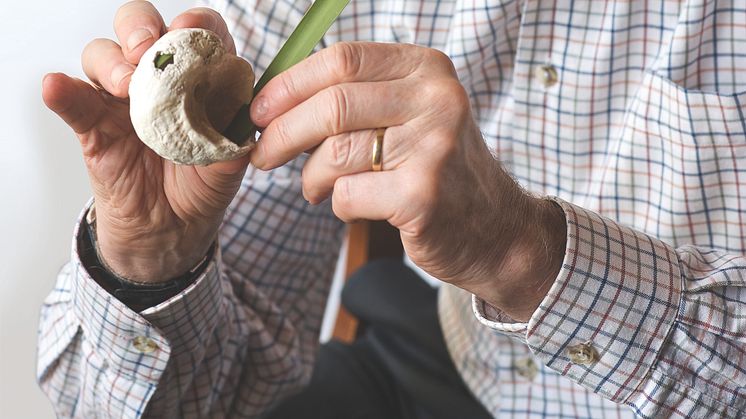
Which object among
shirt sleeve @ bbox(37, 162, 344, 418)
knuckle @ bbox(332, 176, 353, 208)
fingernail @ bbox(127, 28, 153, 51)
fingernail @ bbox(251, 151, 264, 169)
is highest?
fingernail @ bbox(127, 28, 153, 51)

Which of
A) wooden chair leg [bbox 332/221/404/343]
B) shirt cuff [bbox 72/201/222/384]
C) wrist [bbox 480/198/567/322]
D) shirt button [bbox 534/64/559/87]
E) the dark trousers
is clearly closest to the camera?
wrist [bbox 480/198/567/322]

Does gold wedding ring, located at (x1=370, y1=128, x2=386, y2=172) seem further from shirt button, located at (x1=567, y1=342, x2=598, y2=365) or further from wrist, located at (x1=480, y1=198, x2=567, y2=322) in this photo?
shirt button, located at (x1=567, y1=342, x2=598, y2=365)

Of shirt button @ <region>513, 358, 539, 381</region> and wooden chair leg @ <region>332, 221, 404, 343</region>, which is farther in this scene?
wooden chair leg @ <region>332, 221, 404, 343</region>

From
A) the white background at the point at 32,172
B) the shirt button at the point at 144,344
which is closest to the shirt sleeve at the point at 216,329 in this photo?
the shirt button at the point at 144,344

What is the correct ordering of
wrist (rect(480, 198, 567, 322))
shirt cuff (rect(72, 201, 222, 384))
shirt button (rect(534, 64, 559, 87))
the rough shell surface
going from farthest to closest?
shirt button (rect(534, 64, 559, 87)), shirt cuff (rect(72, 201, 222, 384)), wrist (rect(480, 198, 567, 322)), the rough shell surface

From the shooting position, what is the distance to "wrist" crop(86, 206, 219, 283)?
2.40ft

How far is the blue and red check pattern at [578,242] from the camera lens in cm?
72

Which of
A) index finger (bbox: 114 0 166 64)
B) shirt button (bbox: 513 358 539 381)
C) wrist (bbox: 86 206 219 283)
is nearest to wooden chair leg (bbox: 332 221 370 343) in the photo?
shirt button (bbox: 513 358 539 381)

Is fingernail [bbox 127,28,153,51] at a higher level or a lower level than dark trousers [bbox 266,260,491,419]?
higher

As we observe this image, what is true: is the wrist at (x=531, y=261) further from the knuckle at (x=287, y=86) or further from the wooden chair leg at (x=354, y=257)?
the wooden chair leg at (x=354, y=257)

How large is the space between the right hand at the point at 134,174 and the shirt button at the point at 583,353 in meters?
0.34

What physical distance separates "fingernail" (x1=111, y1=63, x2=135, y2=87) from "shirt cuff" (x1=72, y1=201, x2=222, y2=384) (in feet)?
0.63

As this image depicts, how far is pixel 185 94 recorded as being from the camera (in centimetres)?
54

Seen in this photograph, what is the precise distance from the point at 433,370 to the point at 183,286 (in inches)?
17.0
